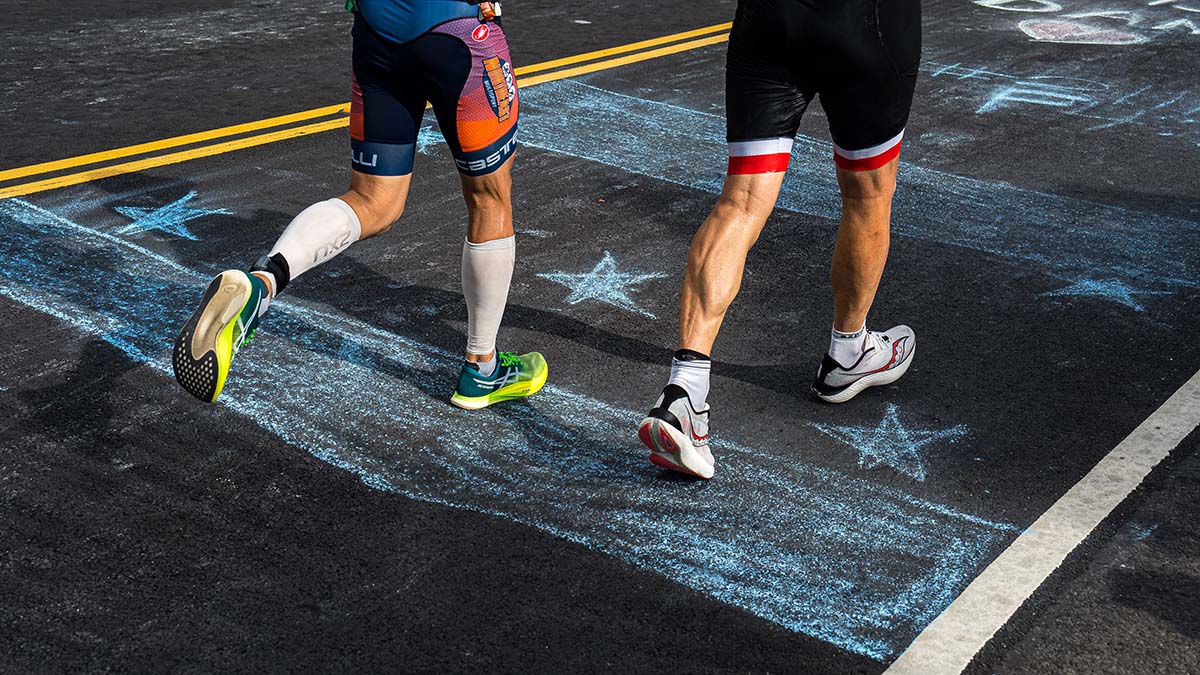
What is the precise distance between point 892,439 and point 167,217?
3371 millimetres

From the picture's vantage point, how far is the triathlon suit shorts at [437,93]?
12.1 ft

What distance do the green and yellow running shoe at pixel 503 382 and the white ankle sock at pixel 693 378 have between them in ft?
2.17

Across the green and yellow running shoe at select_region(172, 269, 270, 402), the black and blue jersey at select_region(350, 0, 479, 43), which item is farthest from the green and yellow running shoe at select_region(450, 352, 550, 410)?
the black and blue jersey at select_region(350, 0, 479, 43)

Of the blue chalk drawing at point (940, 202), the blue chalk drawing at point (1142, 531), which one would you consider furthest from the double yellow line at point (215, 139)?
the blue chalk drawing at point (1142, 531)

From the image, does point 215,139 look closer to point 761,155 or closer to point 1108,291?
point 761,155

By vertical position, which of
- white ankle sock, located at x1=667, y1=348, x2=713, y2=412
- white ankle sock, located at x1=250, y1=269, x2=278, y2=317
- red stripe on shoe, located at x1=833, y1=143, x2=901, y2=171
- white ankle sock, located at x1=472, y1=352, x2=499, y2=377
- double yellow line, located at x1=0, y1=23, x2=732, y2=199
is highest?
red stripe on shoe, located at x1=833, y1=143, x2=901, y2=171

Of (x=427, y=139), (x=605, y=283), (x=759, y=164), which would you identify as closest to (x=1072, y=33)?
(x=427, y=139)

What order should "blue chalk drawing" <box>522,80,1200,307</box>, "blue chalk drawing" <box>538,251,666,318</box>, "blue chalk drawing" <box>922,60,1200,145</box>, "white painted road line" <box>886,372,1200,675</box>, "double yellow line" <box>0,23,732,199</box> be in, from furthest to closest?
"blue chalk drawing" <box>922,60,1200,145</box>, "double yellow line" <box>0,23,732,199</box>, "blue chalk drawing" <box>522,80,1200,307</box>, "blue chalk drawing" <box>538,251,666,318</box>, "white painted road line" <box>886,372,1200,675</box>

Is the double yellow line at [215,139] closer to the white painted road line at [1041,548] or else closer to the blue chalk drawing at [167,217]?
the blue chalk drawing at [167,217]

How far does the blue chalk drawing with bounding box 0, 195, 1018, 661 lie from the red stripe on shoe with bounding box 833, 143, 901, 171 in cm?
90

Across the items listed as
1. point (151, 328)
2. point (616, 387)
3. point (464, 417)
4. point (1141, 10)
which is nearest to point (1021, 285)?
point (616, 387)

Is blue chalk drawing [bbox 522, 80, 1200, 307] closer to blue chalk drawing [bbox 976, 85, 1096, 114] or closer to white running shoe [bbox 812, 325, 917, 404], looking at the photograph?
white running shoe [bbox 812, 325, 917, 404]

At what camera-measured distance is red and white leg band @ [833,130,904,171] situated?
3967 millimetres

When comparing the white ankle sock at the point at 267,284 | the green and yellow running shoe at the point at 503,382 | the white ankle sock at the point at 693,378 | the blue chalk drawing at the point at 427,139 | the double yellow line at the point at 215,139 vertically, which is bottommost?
the double yellow line at the point at 215,139
